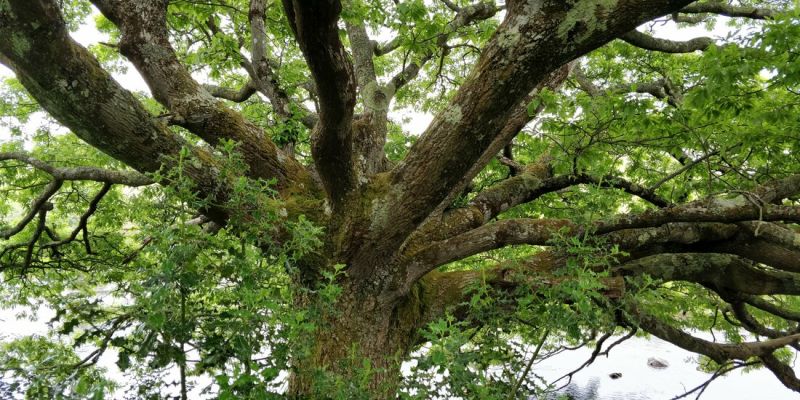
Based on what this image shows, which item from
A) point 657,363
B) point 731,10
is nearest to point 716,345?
point 731,10

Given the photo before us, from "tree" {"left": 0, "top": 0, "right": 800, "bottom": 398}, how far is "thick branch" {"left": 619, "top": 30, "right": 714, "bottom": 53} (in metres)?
0.03

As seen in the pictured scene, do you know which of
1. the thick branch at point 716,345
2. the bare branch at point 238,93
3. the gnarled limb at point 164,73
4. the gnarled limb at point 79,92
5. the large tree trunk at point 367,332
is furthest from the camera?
the bare branch at point 238,93

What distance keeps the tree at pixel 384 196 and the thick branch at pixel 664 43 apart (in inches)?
1.0

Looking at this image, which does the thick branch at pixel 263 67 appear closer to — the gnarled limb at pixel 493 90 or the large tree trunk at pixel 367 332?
the gnarled limb at pixel 493 90

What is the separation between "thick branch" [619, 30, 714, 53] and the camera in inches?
185

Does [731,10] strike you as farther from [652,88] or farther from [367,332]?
[367,332]

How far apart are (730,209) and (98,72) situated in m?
4.54

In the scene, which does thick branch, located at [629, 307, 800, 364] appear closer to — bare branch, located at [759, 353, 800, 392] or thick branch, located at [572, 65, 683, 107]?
bare branch, located at [759, 353, 800, 392]

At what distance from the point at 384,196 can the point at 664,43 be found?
3797 mm

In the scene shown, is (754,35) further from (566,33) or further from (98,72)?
(98,72)

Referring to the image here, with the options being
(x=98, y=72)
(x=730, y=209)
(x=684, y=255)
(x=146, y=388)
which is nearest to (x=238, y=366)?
(x=146, y=388)

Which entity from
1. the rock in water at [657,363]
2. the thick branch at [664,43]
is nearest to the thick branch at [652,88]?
the thick branch at [664,43]

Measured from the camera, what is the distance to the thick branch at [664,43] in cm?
469

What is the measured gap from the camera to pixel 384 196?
3.23m
